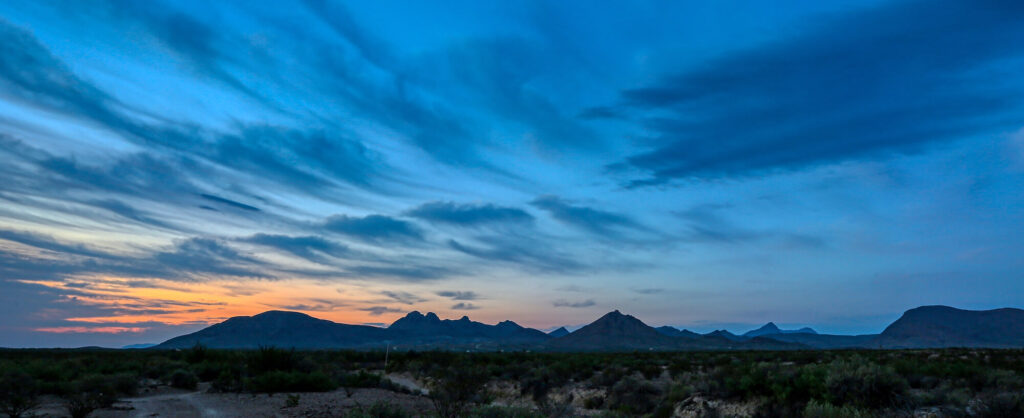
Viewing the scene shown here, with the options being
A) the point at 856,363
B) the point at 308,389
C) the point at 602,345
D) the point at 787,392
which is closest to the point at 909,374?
the point at 856,363

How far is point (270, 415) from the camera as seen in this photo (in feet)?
59.6

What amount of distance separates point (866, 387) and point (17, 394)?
2561 centimetres

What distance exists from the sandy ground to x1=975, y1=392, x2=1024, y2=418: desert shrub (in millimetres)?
13603

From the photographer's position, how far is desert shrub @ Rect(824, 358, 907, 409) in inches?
560

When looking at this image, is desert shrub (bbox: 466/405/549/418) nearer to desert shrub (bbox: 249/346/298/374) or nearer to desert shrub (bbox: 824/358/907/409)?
desert shrub (bbox: 824/358/907/409)

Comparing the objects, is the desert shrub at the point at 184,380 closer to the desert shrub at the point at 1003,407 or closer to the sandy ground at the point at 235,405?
the sandy ground at the point at 235,405

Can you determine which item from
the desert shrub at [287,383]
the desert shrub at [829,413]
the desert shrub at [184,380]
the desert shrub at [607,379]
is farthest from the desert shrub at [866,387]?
the desert shrub at [184,380]

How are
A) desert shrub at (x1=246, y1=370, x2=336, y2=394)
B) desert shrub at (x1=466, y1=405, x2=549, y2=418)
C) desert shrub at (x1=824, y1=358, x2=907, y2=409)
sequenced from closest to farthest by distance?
desert shrub at (x1=466, y1=405, x2=549, y2=418)
desert shrub at (x1=824, y1=358, x2=907, y2=409)
desert shrub at (x1=246, y1=370, x2=336, y2=394)

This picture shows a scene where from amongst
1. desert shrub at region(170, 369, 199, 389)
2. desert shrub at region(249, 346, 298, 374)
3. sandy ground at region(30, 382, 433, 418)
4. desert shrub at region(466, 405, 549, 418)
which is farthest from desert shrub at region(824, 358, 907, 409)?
desert shrub at region(170, 369, 199, 389)

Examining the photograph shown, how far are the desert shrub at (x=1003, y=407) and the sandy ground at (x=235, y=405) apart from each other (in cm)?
1360

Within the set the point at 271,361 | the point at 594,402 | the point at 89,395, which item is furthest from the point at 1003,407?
the point at 271,361

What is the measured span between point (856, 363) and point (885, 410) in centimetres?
273

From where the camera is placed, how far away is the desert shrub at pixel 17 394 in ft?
51.6

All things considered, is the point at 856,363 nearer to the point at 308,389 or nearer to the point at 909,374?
the point at 909,374
